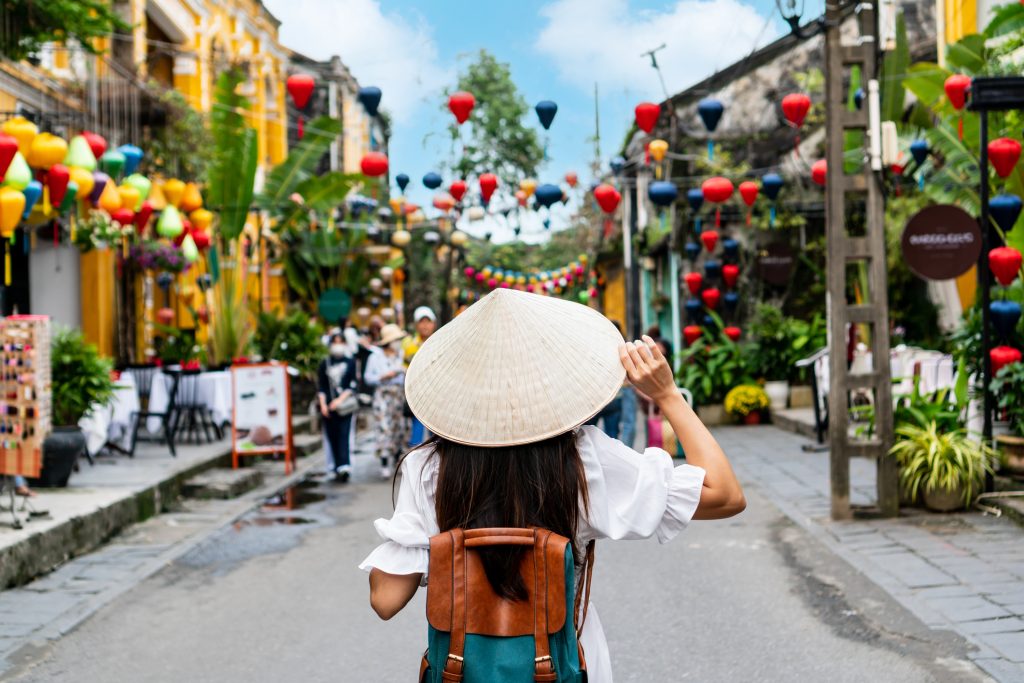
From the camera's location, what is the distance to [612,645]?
5.68 metres

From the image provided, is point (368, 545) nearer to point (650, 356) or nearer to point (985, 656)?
point (985, 656)

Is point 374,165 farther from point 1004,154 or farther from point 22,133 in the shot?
point 1004,154

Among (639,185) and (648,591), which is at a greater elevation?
(639,185)

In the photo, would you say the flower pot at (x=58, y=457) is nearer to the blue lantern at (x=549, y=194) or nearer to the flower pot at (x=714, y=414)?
the blue lantern at (x=549, y=194)

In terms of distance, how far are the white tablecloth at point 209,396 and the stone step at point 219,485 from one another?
8.65 ft

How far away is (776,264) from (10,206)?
13692mm

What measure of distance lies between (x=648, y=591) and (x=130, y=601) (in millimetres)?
3247

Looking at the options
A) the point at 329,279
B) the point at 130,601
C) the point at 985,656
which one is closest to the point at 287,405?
the point at 130,601

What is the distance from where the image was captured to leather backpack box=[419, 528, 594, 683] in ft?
7.43

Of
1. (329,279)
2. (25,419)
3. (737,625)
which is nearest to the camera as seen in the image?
(737,625)

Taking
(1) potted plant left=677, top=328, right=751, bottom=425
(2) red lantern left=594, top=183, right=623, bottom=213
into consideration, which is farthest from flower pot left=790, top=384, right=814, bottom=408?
(2) red lantern left=594, top=183, right=623, bottom=213

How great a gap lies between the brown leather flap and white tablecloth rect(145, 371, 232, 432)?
13.2 meters

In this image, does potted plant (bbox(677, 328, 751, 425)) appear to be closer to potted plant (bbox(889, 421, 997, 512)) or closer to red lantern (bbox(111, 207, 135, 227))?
potted plant (bbox(889, 421, 997, 512))

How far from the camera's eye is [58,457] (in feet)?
33.0
